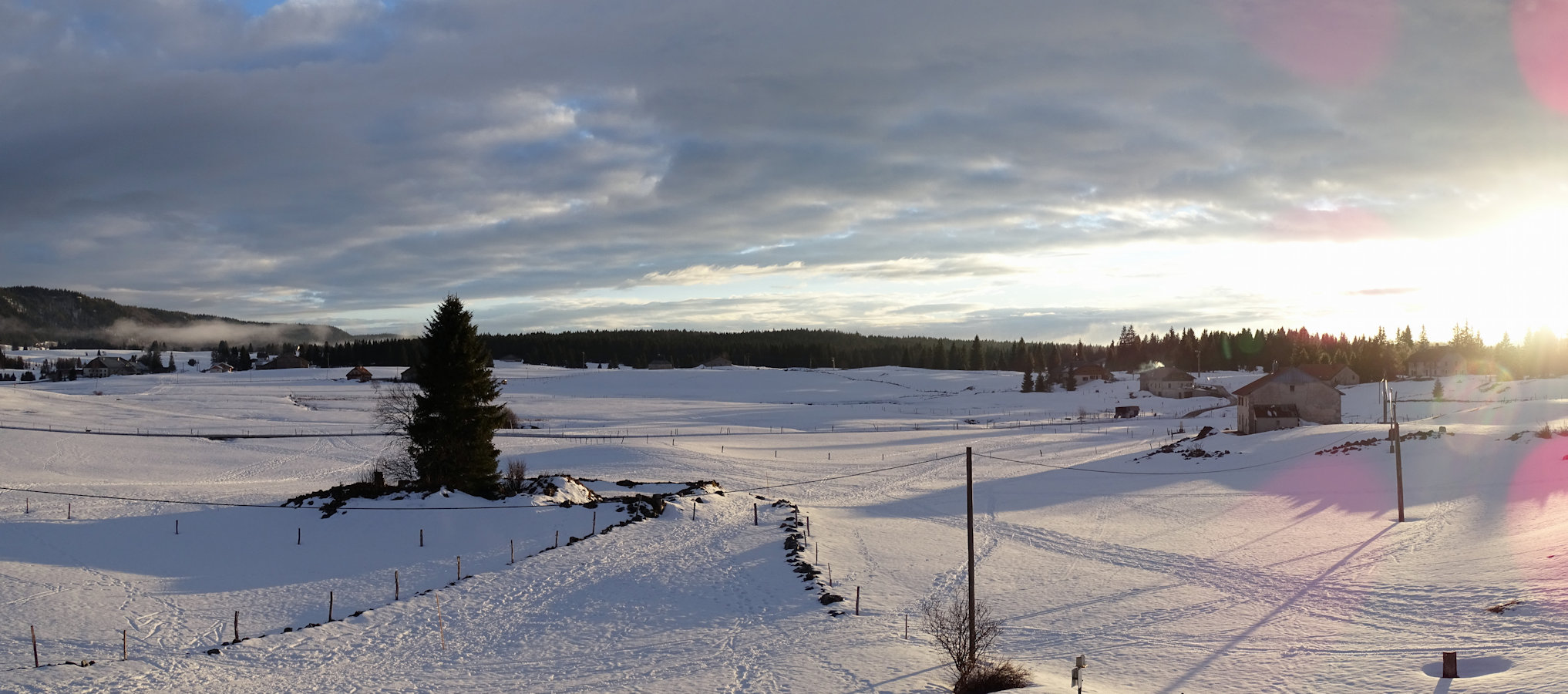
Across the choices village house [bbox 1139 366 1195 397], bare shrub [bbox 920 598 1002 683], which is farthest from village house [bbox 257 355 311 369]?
bare shrub [bbox 920 598 1002 683]

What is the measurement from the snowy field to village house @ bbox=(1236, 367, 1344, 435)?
629 cm

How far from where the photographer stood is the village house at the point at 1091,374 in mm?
131500

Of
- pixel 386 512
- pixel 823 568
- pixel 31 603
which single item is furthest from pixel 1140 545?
pixel 31 603

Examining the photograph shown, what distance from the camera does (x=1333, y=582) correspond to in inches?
1147

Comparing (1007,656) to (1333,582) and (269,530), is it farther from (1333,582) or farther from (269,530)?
(269,530)

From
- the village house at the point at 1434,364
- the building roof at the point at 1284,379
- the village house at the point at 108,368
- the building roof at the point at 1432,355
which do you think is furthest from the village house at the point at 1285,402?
the village house at the point at 108,368

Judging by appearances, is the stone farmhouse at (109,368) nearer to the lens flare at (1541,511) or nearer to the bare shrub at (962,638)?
the bare shrub at (962,638)

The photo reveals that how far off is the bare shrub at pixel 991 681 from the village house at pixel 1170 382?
100.0 meters

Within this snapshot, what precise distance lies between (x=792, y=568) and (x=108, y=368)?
192 meters

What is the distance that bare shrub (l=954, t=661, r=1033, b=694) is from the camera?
63.8ft

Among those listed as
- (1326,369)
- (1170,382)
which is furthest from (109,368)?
(1326,369)

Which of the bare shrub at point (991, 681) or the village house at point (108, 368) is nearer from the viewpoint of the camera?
the bare shrub at point (991, 681)

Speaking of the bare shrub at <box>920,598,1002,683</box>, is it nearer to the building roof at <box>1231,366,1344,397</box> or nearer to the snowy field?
the snowy field

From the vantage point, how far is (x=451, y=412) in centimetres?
4406
